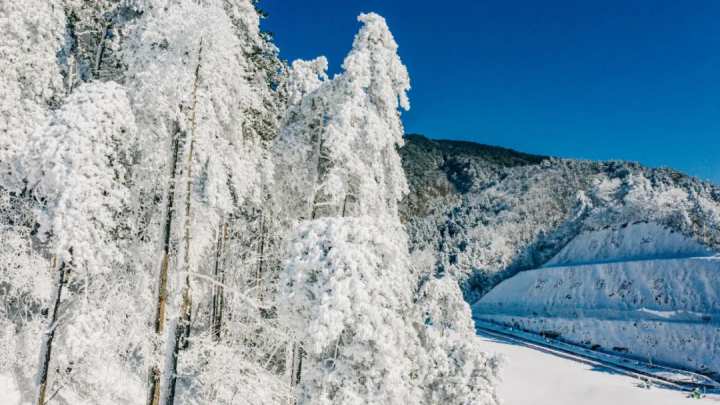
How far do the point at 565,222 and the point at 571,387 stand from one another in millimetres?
52566

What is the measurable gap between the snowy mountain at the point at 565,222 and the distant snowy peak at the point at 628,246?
13cm

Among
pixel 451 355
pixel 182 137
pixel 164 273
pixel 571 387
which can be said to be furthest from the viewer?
pixel 571 387

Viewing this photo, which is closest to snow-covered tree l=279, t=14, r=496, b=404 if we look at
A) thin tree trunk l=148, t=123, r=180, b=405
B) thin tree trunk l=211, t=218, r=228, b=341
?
thin tree trunk l=148, t=123, r=180, b=405

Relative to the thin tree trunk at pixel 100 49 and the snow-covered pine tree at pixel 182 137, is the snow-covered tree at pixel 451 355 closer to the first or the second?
the snow-covered pine tree at pixel 182 137

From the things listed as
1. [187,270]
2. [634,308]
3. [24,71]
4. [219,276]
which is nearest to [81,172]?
[187,270]

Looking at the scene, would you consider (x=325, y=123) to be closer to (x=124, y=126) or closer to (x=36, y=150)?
(x=124, y=126)

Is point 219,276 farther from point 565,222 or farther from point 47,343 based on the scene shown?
point 565,222

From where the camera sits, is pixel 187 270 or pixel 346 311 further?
pixel 187 270

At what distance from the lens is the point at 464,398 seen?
20.4m

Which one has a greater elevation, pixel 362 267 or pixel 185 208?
pixel 185 208

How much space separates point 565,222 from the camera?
89625 millimetres

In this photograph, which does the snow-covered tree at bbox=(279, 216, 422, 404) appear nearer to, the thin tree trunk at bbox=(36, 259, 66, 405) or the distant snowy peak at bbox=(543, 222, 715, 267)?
the thin tree trunk at bbox=(36, 259, 66, 405)

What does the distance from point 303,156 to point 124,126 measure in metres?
4.57

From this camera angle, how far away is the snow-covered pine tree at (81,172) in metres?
9.03
